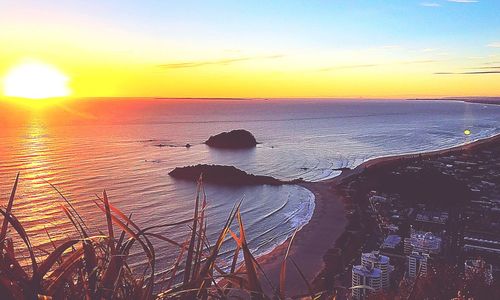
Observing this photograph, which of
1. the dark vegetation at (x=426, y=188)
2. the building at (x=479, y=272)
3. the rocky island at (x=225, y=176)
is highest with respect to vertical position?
the building at (x=479, y=272)

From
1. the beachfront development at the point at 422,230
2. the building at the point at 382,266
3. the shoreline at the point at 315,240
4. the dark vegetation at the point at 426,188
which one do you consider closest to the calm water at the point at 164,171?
the shoreline at the point at 315,240

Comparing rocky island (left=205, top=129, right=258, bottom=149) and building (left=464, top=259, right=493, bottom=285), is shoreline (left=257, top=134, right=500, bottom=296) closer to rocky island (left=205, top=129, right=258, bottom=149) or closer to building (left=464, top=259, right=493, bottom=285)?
building (left=464, top=259, right=493, bottom=285)

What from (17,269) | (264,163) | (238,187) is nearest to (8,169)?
(238,187)

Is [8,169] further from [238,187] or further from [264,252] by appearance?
[264,252]

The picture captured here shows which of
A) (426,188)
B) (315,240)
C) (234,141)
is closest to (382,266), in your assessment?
(315,240)

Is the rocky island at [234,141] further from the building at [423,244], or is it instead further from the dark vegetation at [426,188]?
the building at [423,244]
